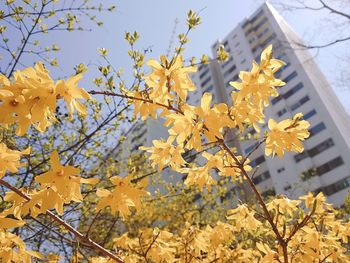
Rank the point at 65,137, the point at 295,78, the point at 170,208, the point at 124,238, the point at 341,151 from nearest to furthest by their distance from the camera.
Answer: the point at 124,238, the point at 65,137, the point at 170,208, the point at 341,151, the point at 295,78

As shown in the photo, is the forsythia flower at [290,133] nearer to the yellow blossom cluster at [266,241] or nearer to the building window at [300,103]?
the yellow blossom cluster at [266,241]

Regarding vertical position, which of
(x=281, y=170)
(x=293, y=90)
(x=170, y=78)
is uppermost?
(x=293, y=90)

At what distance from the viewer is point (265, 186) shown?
107 feet

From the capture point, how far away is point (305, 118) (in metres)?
32.7

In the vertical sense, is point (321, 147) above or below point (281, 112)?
below

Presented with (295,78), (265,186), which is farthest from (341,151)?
(295,78)

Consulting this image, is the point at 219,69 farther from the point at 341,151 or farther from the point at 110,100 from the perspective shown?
the point at 110,100

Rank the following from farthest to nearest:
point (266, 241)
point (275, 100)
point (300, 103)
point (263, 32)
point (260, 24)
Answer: point (260, 24)
point (263, 32)
point (275, 100)
point (300, 103)
point (266, 241)

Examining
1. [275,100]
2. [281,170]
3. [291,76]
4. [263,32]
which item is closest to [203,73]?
[263,32]

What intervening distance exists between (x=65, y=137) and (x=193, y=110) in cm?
440

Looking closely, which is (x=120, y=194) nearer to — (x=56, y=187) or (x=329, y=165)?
(x=56, y=187)

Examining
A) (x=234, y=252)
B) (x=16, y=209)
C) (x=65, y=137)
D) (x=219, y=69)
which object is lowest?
(x=234, y=252)

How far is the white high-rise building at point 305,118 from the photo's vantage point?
90.3ft

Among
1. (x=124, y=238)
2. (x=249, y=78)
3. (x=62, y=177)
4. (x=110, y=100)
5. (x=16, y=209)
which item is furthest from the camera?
(x=110, y=100)
